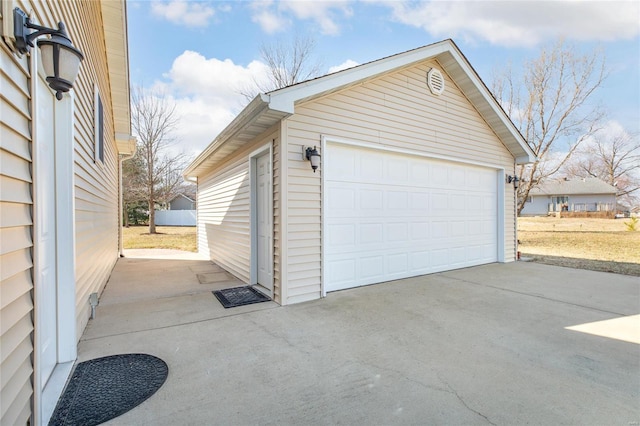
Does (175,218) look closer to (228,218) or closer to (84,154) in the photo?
(228,218)

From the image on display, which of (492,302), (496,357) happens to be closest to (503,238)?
(492,302)

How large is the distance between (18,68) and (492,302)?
5.46 m

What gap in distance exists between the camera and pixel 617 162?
96.2 feet

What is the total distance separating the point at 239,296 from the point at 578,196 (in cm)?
4117

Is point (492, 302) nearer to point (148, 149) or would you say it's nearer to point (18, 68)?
point (18, 68)

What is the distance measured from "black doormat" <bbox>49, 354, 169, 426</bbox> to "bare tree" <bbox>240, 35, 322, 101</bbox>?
1388 centimetres

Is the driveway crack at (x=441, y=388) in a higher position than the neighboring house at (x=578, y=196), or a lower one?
lower

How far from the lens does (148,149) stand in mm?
18000

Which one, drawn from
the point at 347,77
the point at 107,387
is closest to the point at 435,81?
the point at 347,77

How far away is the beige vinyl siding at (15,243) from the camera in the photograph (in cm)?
147

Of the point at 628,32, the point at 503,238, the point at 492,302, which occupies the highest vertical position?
the point at 628,32

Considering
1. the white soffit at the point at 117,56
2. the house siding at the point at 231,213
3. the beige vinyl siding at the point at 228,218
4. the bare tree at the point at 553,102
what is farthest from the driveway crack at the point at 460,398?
the bare tree at the point at 553,102

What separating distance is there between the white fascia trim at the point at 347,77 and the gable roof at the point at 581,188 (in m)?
32.8

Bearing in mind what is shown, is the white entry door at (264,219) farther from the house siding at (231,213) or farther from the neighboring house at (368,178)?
the house siding at (231,213)
